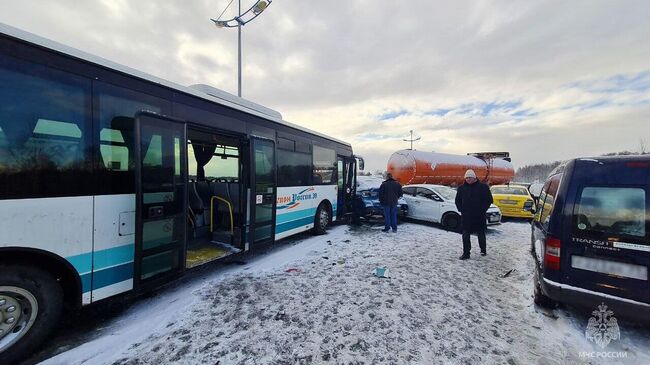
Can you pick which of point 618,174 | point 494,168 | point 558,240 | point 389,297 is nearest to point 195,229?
point 389,297

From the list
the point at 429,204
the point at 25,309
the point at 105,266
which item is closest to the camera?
the point at 25,309

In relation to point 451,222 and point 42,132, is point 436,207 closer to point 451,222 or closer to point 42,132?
point 451,222

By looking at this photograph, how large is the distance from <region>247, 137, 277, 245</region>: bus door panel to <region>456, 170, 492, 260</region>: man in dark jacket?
4362mm

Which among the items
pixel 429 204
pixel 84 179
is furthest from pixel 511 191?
pixel 84 179

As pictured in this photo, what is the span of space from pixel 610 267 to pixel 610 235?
1.16 ft

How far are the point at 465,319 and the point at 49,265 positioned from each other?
195 inches

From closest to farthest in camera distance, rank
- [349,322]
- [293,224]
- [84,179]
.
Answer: [84,179] → [349,322] → [293,224]

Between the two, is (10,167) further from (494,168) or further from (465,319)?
(494,168)

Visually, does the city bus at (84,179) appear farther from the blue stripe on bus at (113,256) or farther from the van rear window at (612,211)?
the van rear window at (612,211)

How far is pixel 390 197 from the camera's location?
30.5 feet

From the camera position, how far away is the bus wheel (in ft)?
27.7

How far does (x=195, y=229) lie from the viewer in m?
5.97

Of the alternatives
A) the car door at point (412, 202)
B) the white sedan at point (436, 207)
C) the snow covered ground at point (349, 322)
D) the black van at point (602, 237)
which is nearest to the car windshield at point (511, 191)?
the white sedan at point (436, 207)

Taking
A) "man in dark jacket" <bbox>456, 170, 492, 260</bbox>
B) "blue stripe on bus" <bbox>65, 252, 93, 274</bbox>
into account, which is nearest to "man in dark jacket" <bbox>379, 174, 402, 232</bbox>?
"man in dark jacket" <bbox>456, 170, 492, 260</bbox>
